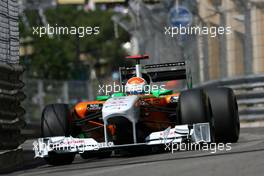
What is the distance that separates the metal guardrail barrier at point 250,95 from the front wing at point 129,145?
9.46m

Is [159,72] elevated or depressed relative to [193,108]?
elevated

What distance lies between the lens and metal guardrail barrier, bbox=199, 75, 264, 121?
67.1 ft

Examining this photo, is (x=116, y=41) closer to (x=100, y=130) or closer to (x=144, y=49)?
(x=144, y=49)

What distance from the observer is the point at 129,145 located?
11008mm

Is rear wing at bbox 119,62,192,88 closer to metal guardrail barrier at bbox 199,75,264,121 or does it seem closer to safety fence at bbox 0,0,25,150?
safety fence at bbox 0,0,25,150

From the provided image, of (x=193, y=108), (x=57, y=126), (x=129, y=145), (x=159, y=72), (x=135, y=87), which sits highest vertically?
(x=159, y=72)

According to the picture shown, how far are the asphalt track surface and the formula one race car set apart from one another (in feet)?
0.74

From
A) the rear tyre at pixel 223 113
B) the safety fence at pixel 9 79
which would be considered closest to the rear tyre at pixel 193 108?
the rear tyre at pixel 223 113

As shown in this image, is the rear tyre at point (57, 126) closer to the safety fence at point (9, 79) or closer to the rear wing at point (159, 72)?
the safety fence at point (9, 79)

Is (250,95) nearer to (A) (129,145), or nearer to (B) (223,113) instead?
(B) (223,113)

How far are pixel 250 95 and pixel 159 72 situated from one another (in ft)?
25.8

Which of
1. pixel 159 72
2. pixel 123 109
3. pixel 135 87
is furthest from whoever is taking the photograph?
pixel 159 72

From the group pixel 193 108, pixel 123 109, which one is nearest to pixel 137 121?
pixel 123 109

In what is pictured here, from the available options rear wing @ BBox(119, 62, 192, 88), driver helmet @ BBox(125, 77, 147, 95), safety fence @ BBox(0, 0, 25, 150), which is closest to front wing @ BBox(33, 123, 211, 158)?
safety fence @ BBox(0, 0, 25, 150)
